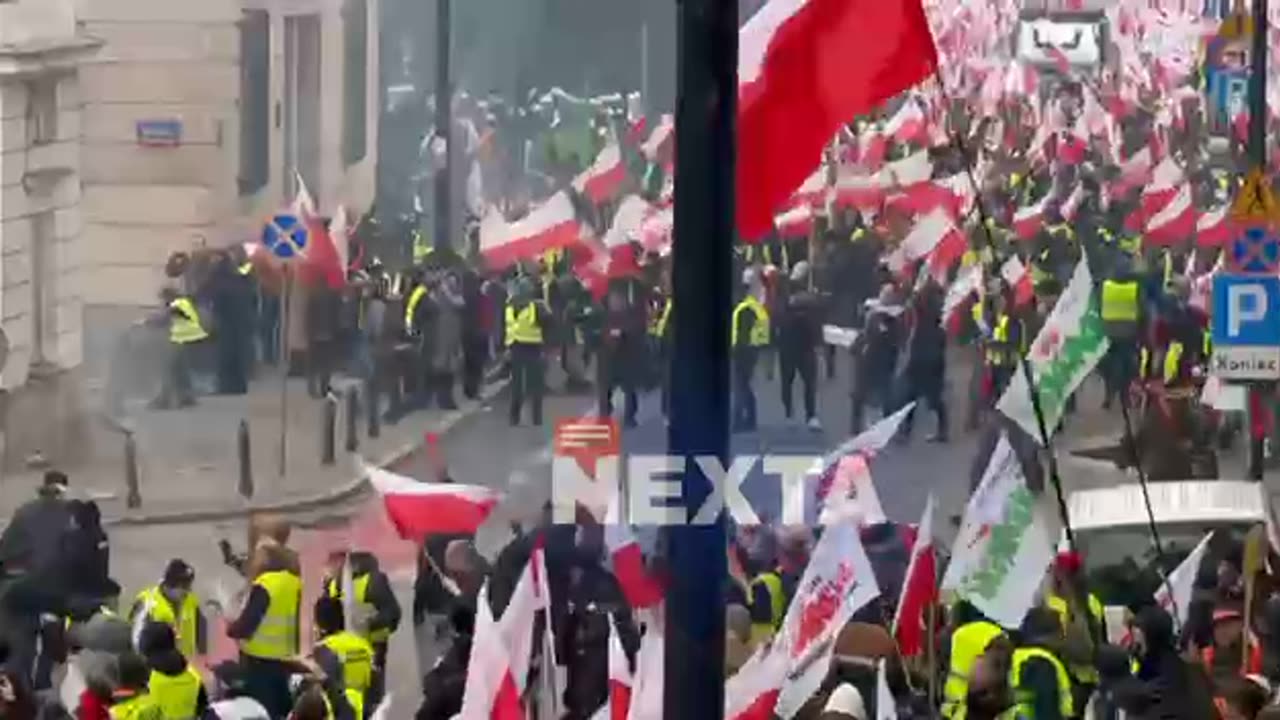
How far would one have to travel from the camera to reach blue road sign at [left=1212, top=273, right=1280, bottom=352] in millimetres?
16078

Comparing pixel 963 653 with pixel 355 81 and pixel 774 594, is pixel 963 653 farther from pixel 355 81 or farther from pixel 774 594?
pixel 355 81

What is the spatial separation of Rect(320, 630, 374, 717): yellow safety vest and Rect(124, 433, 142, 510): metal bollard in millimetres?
11425

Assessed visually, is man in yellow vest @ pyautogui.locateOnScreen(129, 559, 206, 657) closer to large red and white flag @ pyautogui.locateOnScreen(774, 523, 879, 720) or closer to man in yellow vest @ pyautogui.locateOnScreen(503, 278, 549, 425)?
large red and white flag @ pyautogui.locateOnScreen(774, 523, 879, 720)

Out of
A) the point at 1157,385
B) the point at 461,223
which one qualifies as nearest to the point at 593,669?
the point at 1157,385

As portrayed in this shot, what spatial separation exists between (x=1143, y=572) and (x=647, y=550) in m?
1.95

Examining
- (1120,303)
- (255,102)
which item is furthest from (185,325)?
(1120,303)

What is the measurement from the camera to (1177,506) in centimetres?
1483

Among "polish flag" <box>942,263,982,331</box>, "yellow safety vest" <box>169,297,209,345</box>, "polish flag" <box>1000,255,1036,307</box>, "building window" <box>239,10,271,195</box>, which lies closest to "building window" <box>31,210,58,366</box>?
"yellow safety vest" <box>169,297,209,345</box>

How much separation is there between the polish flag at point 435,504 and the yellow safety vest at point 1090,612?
6.30 ft

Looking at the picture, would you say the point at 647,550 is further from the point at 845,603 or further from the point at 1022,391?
the point at 845,603

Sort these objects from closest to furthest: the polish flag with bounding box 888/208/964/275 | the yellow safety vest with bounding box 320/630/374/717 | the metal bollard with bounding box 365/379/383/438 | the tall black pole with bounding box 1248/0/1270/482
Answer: the yellow safety vest with bounding box 320/630/374/717, the tall black pole with bounding box 1248/0/1270/482, the polish flag with bounding box 888/208/964/275, the metal bollard with bounding box 365/379/383/438

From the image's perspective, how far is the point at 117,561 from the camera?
20344 mm

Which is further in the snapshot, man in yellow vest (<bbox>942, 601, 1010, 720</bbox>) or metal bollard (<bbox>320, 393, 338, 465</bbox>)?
metal bollard (<bbox>320, 393, 338, 465</bbox>)

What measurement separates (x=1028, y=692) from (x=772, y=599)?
2.92 metres
